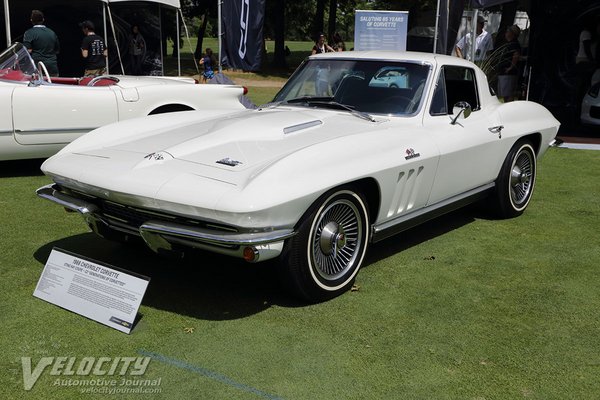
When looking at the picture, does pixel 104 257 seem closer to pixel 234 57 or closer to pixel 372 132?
pixel 372 132

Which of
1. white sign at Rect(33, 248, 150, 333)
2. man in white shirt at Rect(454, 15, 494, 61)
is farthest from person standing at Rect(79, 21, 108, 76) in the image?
white sign at Rect(33, 248, 150, 333)

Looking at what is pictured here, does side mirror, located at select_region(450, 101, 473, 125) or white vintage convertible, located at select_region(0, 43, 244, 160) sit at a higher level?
side mirror, located at select_region(450, 101, 473, 125)

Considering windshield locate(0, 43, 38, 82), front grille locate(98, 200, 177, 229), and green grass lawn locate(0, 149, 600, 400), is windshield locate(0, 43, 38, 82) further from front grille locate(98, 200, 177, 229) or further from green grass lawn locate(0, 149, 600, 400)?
front grille locate(98, 200, 177, 229)

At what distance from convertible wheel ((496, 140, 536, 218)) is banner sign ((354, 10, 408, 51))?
8.01m

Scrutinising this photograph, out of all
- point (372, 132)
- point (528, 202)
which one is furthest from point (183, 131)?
point (528, 202)

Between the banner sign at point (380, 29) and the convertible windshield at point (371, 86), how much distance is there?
859 cm

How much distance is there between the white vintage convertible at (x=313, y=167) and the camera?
132 inches

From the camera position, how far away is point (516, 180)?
5.80 meters

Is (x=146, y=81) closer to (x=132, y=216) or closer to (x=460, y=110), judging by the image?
(x=460, y=110)

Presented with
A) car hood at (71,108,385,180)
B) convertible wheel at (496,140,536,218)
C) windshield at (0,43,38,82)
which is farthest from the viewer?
windshield at (0,43,38,82)

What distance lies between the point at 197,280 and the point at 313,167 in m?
1.20

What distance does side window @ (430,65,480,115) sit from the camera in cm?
493
